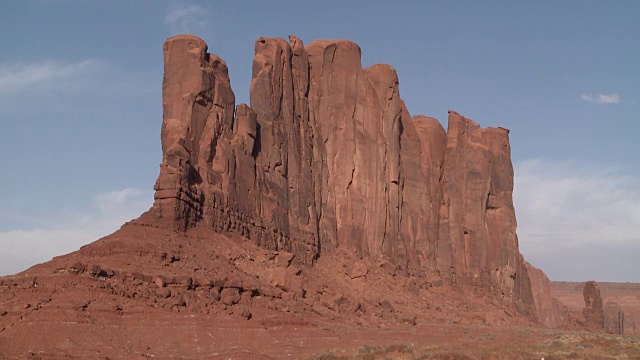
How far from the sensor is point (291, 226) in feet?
198

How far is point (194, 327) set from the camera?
131 ft

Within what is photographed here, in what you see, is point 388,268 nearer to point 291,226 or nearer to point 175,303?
point 291,226

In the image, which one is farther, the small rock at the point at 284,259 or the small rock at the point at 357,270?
the small rock at the point at 357,270

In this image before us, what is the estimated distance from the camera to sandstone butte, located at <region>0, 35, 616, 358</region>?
3916 cm

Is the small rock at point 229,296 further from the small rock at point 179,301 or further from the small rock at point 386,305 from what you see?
the small rock at point 386,305

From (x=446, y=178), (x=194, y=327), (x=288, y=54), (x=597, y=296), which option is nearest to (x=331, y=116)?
(x=288, y=54)

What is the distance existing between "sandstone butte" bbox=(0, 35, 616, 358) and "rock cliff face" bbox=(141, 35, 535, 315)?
124mm

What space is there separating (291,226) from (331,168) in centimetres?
876

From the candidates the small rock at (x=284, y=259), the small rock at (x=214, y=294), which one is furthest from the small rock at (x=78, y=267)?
the small rock at (x=284, y=259)

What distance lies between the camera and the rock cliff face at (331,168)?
170 feet

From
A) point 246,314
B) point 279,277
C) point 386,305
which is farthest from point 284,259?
point 246,314

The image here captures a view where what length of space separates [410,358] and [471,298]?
1367 inches

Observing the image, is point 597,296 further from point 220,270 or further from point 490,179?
point 220,270

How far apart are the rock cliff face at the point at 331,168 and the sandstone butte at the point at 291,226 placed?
12 cm
